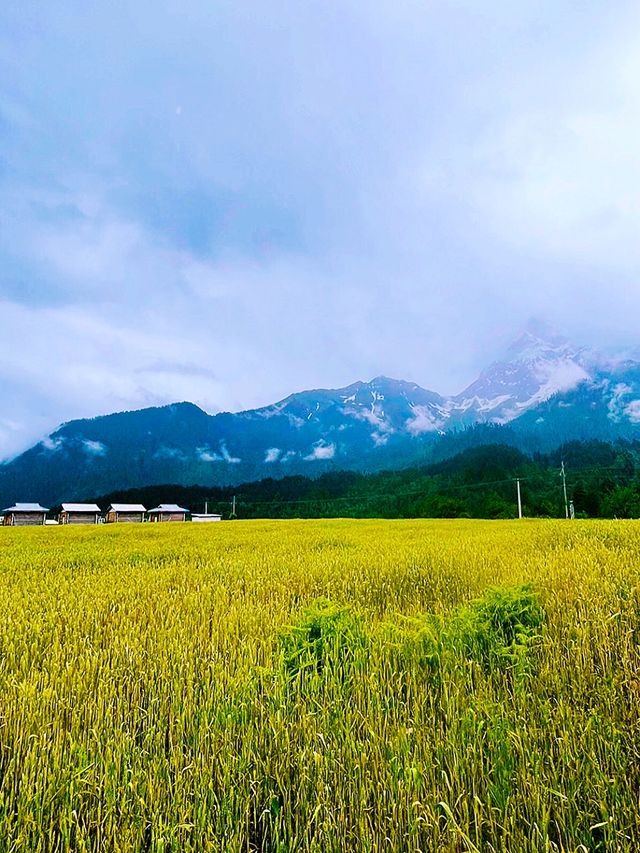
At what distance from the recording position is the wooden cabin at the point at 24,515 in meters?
81.6

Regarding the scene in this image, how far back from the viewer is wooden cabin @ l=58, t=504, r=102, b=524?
292ft

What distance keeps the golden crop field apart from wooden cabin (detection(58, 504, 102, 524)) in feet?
310

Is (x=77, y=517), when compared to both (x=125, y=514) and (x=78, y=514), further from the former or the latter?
(x=125, y=514)

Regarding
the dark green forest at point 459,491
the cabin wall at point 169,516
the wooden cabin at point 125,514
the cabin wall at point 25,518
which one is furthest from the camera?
the cabin wall at point 169,516

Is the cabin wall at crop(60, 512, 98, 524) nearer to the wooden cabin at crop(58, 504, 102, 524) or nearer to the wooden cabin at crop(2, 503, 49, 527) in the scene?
the wooden cabin at crop(58, 504, 102, 524)

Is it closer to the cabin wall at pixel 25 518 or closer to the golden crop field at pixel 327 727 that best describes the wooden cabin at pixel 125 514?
the cabin wall at pixel 25 518

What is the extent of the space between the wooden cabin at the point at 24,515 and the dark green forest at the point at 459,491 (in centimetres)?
3743

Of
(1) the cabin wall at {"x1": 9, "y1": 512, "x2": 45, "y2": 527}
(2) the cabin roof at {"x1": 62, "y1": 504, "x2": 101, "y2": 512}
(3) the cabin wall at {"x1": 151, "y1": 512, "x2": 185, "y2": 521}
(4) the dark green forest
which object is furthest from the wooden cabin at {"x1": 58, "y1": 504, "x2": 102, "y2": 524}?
(4) the dark green forest

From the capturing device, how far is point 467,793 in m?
2.41

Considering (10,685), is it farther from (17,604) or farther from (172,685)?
(17,604)

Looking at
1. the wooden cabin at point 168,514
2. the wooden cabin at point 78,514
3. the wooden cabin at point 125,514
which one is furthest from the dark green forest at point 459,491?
the wooden cabin at point 78,514

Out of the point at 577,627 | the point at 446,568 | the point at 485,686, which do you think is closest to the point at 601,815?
the point at 485,686

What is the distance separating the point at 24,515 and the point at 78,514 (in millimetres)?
9505

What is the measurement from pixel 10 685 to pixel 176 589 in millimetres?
3983
